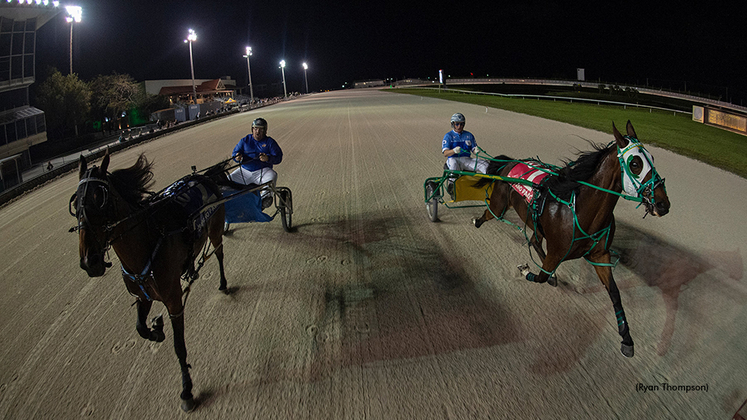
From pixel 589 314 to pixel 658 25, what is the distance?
206ft

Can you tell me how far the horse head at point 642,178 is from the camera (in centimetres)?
315

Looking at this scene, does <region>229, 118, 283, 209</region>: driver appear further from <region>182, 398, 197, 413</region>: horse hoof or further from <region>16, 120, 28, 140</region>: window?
<region>16, 120, 28, 140</region>: window

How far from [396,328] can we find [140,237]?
Result: 2357 millimetres

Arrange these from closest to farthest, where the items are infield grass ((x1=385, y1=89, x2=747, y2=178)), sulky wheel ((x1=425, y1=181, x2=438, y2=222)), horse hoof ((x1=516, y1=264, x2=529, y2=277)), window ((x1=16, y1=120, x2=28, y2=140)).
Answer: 1. horse hoof ((x1=516, y1=264, x2=529, y2=277))
2. sulky wheel ((x1=425, y1=181, x2=438, y2=222))
3. infield grass ((x1=385, y1=89, x2=747, y2=178))
4. window ((x1=16, y1=120, x2=28, y2=140))

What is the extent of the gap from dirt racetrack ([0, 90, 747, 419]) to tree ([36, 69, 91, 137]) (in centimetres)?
3063

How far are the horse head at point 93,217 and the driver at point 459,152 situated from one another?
4.45 meters

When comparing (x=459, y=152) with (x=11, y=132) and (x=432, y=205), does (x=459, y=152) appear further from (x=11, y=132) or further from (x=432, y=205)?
(x=11, y=132)

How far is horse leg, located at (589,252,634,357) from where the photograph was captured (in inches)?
133

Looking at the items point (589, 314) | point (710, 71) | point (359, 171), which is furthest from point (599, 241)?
point (710, 71)

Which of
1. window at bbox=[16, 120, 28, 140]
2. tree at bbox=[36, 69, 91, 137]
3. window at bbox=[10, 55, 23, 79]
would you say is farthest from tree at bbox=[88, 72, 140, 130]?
window at bbox=[16, 120, 28, 140]

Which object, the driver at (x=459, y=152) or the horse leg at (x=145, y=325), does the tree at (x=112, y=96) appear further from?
the horse leg at (x=145, y=325)

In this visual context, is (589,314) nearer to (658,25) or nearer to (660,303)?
(660,303)

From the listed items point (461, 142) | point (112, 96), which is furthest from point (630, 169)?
point (112, 96)

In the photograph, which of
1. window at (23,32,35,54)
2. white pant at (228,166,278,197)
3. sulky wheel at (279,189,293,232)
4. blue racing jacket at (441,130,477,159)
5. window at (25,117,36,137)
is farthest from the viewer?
window at (23,32,35,54)
